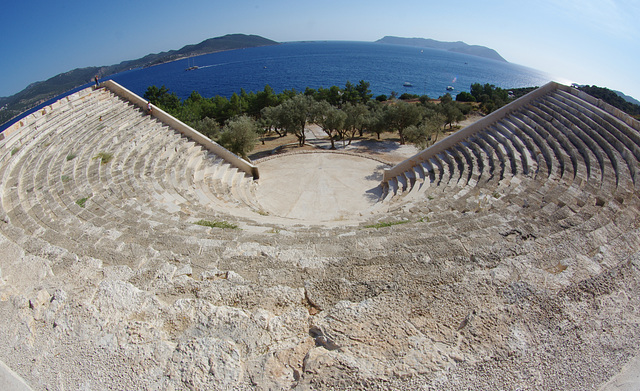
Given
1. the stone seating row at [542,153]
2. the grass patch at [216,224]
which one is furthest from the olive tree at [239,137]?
the grass patch at [216,224]

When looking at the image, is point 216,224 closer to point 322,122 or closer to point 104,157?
point 104,157

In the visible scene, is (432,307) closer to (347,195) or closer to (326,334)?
(326,334)

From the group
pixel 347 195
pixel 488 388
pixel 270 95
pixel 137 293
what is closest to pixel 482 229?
pixel 488 388

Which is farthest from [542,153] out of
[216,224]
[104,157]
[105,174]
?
[104,157]

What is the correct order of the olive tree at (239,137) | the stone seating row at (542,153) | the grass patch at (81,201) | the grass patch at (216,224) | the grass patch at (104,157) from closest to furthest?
the grass patch at (216,224), the grass patch at (81,201), the stone seating row at (542,153), the grass patch at (104,157), the olive tree at (239,137)

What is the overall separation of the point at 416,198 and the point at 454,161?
366 centimetres

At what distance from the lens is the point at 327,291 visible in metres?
3.65

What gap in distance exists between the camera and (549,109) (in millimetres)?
13508

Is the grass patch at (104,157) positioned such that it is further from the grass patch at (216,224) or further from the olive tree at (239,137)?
the olive tree at (239,137)

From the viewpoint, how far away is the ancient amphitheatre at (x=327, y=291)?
2664 millimetres

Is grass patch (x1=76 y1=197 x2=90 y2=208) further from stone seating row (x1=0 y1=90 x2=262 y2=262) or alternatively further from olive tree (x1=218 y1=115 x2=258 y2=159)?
olive tree (x1=218 y1=115 x2=258 y2=159)

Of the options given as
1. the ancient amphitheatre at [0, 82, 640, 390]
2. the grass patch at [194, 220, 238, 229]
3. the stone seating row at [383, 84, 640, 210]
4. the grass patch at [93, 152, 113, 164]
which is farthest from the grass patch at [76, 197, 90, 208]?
the stone seating row at [383, 84, 640, 210]

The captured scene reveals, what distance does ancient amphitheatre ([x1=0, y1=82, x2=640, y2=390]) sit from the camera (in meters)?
2.66

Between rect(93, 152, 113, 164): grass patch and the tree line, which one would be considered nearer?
rect(93, 152, 113, 164): grass patch
